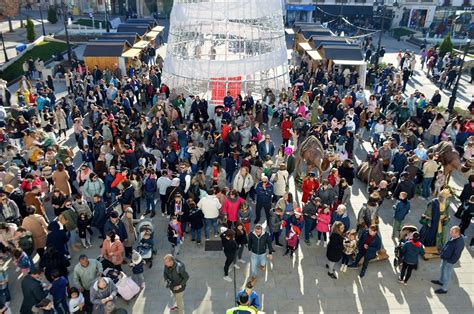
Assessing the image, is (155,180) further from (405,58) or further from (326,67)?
(405,58)

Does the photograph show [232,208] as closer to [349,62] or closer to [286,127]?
[286,127]

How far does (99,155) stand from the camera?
41.3 feet

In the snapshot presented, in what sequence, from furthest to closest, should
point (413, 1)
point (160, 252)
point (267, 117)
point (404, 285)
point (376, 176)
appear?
point (413, 1)
point (267, 117)
point (376, 176)
point (160, 252)
point (404, 285)

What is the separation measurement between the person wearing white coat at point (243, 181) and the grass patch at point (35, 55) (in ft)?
73.8

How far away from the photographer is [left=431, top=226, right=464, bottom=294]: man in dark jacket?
845 centimetres

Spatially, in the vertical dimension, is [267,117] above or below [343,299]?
above

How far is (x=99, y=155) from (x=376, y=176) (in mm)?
8746

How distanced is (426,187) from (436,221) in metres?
3.18

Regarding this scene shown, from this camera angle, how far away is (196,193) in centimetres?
1097

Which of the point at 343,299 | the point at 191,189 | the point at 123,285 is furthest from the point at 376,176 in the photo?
the point at 123,285

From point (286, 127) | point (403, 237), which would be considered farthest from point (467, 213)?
point (286, 127)

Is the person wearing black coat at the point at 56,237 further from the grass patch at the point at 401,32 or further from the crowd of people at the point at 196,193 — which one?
the grass patch at the point at 401,32

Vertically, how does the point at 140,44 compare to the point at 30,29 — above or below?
above

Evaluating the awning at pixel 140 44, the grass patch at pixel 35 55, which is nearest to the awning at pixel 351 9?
the awning at pixel 140 44
